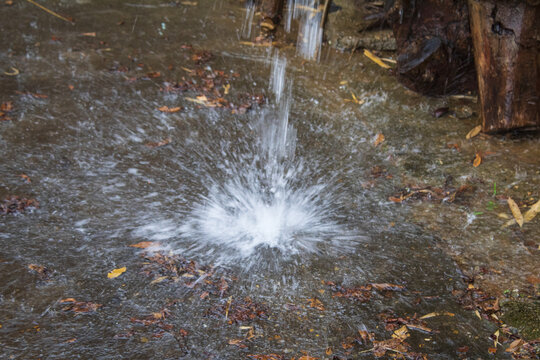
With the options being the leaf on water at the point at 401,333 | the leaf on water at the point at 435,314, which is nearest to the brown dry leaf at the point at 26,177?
the leaf on water at the point at 401,333

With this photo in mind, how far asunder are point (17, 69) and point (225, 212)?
3339 mm

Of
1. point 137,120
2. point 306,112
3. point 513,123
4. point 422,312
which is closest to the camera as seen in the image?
point 422,312

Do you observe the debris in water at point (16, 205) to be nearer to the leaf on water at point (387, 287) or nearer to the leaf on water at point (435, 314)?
the leaf on water at point (387, 287)

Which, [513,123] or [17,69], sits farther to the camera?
[17,69]

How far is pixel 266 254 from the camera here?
3646mm

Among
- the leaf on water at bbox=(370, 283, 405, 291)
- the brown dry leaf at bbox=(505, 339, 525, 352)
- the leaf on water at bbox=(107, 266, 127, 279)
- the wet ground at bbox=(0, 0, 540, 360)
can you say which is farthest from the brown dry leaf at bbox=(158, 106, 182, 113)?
the brown dry leaf at bbox=(505, 339, 525, 352)

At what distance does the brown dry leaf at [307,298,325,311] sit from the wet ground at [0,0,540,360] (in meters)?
0.03

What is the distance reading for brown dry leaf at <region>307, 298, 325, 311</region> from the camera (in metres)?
3.16

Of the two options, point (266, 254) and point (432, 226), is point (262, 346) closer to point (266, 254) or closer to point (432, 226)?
point (266, 254)

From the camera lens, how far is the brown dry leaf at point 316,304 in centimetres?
316

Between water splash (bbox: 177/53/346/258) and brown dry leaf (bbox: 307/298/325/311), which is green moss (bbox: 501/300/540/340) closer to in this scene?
brown dry leaf (bbox: 307/298/325/311)

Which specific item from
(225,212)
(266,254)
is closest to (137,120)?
(225,212)

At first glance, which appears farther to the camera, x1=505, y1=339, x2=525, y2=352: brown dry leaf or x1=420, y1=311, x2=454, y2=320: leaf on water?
x1=420, y1=311, x2=454, y2=320: leaf on water

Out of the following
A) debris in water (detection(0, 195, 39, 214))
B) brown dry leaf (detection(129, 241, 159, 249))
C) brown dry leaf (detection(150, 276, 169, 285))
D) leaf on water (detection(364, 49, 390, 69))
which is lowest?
brown dry leaf (detection(150, 276, 169, 285))
